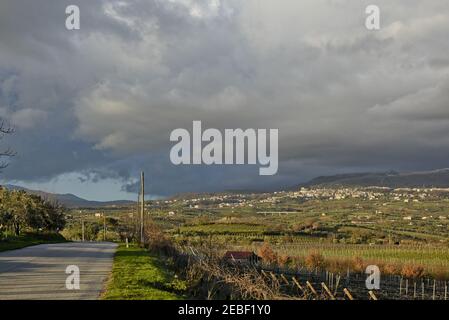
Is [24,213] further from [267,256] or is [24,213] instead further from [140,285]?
[140,285]

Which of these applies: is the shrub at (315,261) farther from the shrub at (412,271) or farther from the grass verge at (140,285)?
the grass verge at (140,285)

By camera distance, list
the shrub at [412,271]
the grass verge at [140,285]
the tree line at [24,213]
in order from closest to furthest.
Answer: the grass verge at [140,285]
the tree line at [24,213]
the shrub at [412,271]

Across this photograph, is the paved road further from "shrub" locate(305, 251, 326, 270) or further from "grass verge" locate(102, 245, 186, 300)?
"shrub" locate(305, 251, 326, 270)

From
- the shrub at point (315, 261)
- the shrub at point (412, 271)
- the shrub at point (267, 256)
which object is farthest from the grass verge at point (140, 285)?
the shrub at point (412, 271)

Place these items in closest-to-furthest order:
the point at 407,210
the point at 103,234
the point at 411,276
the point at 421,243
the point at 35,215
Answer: the point at 411,276
the point at 35,215
the point at 103,234
the point at 421,243
the point at 407,210

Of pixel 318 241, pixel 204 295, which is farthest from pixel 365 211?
pixel 204 295

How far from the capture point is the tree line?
6519 centimetres

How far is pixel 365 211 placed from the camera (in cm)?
19462

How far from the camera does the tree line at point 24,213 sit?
65.2 metres

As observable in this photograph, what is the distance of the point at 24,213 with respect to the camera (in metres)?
67.6
